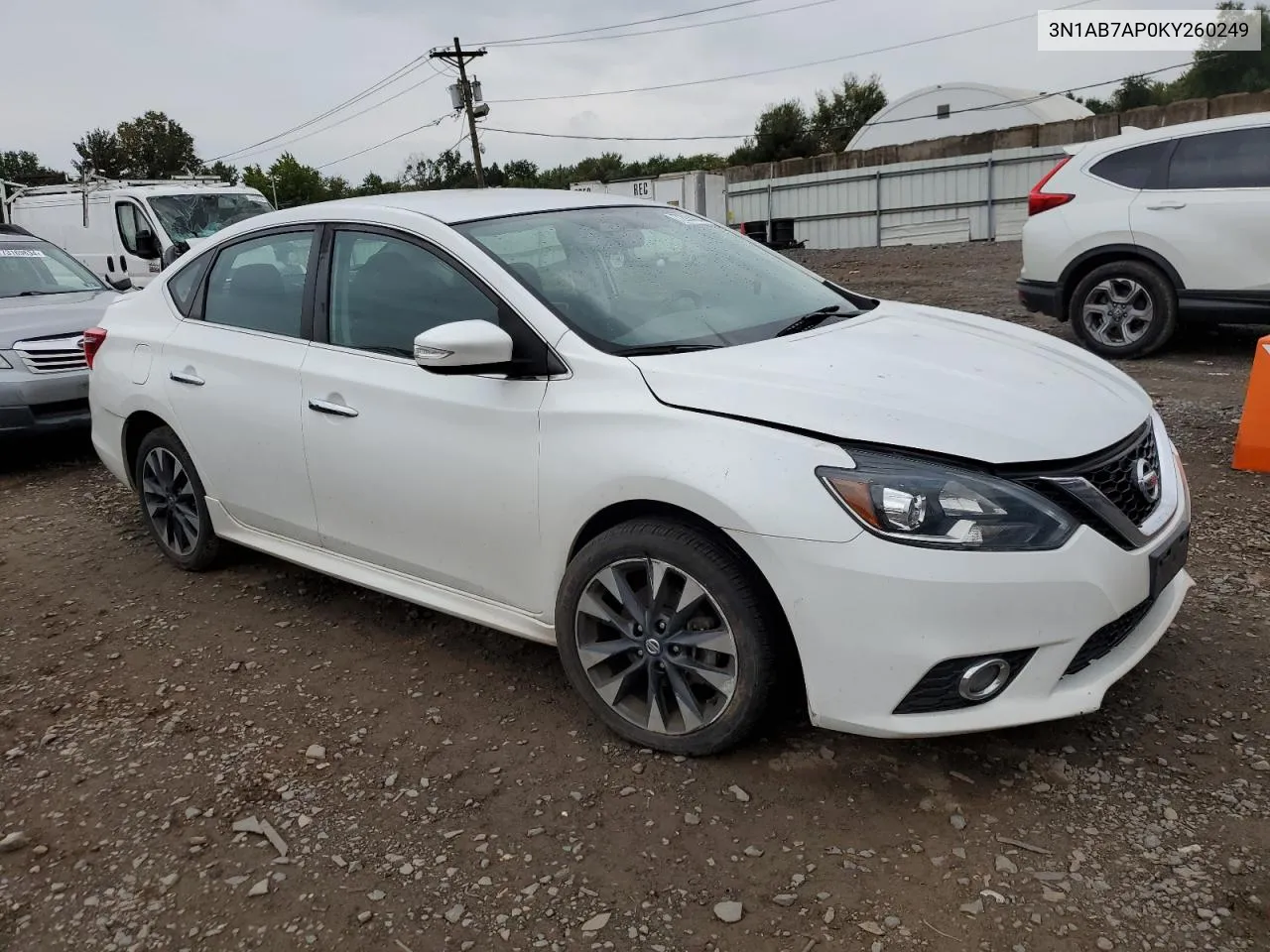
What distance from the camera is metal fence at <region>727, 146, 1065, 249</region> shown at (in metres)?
22.0

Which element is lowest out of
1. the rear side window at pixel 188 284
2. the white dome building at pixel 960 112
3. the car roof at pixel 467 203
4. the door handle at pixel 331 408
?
the door handle at pixel 331 408

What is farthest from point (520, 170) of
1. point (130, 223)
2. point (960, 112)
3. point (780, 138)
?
point (130, 223)

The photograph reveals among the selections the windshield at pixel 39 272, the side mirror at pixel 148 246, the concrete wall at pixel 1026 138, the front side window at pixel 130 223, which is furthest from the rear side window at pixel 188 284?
the concrete wall at pixel 1026 138

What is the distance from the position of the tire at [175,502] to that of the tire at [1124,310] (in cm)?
667

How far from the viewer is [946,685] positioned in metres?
2.56

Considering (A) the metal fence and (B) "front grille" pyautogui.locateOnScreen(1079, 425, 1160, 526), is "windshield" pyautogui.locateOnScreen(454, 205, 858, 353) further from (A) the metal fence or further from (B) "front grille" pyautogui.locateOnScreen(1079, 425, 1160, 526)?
(A) the metal fence

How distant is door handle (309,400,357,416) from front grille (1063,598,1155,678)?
7.97 ft

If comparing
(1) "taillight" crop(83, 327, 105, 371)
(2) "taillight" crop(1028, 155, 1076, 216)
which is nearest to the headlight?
(1) "taillight" crop(83, 327, 105, 371)

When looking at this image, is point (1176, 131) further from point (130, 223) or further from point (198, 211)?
point (130, 223)

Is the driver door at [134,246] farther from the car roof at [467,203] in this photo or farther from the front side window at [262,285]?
the car roof at [467,203]

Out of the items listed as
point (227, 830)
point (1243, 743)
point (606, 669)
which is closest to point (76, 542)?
point (227, 830)

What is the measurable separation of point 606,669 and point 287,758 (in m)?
1.05

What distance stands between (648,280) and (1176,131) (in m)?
6.12

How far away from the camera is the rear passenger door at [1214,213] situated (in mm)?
7191
